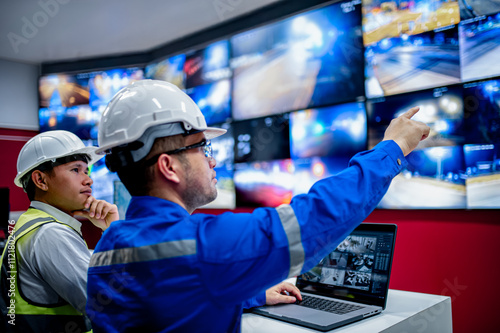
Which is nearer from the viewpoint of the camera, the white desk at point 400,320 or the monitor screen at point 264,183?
the white desk at point 400,320

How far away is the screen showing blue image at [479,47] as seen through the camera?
254 cm

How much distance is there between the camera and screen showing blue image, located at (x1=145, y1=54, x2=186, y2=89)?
4676 millimetres

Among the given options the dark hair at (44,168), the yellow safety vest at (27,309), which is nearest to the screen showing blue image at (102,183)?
the dark hair at (44,168)

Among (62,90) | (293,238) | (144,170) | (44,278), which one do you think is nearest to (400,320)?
(293,238)

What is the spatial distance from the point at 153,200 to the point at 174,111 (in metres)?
0.23

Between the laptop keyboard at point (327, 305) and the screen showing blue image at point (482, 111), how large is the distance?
1.76 m

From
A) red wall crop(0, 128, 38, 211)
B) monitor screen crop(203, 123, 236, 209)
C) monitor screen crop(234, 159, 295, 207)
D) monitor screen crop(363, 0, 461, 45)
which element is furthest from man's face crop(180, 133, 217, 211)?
red wall crop(0, 128, 38, 211)

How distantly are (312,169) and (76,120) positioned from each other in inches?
137

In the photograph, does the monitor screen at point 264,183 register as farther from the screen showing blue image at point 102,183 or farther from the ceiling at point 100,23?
the screen showing blue image at point 102,183

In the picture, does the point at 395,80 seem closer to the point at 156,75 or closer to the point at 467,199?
the point at 467,199

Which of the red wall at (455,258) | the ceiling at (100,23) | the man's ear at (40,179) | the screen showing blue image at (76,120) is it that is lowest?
the red wall at (455,258)

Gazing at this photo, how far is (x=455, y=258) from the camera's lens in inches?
107

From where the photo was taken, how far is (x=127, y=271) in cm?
87

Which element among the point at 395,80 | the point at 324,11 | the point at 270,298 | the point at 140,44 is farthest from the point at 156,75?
the point at 270,298
